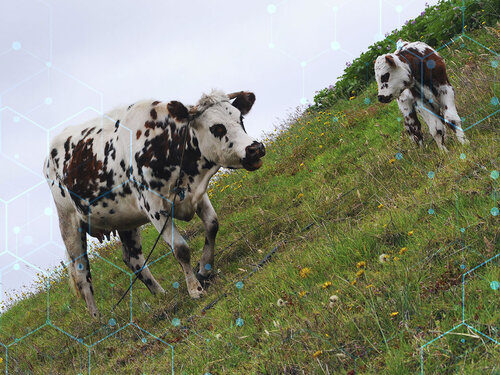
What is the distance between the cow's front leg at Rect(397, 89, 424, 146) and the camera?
7.29m

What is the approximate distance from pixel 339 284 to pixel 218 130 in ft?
9.95

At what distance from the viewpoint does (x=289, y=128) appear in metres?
12.7

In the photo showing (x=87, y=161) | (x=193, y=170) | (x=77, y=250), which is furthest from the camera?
(x=77, y=250)

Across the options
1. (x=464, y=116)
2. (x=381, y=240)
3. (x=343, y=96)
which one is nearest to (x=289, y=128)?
(x=343, y=96)

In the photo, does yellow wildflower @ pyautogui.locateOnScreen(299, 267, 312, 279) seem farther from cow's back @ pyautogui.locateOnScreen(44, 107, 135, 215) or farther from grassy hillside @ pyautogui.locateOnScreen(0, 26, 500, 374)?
cow's back @ pyautogui.locateOnScreen(44, 107, 135, 215)

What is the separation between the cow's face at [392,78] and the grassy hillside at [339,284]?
2.27 feet

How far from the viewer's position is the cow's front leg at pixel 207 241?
22.7 ft

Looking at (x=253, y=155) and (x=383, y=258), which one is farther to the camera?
(x=253, y=155)

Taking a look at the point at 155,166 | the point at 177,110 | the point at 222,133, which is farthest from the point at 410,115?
the point at 155,166

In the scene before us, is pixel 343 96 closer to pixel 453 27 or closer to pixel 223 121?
pixel 453 27

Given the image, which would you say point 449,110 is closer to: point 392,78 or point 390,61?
point 392,78

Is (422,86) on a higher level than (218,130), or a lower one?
higher

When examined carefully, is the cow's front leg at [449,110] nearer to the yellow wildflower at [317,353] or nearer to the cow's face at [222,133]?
the cow's face at [222,133]

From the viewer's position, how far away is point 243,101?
281 inches
